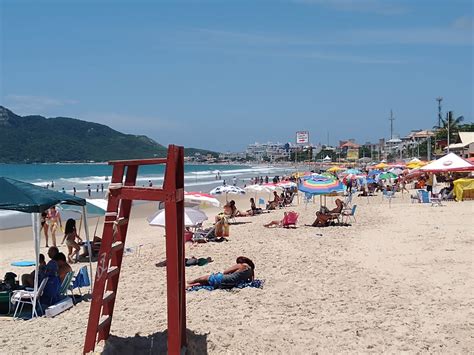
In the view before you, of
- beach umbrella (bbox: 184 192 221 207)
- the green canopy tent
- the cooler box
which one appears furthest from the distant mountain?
the green canopy tent

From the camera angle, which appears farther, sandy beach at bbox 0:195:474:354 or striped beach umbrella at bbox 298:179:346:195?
striped beach umbrella at bbox 298:179:346:195

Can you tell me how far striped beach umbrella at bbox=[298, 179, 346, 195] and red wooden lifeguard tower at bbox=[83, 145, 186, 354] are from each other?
1051 centimetres

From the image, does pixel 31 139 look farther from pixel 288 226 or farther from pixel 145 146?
pixel 288 226

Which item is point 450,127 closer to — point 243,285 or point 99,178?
point 99,178

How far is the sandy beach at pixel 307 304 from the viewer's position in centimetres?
561

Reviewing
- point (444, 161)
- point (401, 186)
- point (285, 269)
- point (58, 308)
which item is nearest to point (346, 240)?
point (285, 269)

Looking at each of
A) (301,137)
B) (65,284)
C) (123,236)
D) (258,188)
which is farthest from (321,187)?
(301,137)

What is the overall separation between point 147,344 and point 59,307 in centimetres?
202

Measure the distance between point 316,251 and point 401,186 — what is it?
22.2 meters

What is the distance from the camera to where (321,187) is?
15.5m

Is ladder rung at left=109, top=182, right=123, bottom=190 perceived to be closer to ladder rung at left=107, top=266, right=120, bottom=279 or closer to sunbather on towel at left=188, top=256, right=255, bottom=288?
ladder rung at left=107, top=266, right=120, bottom=279

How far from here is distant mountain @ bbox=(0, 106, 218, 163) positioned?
16138cm

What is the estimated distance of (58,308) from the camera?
23.0ft

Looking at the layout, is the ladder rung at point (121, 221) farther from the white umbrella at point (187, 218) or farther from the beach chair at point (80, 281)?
the white umbrella at point (187, 218)
